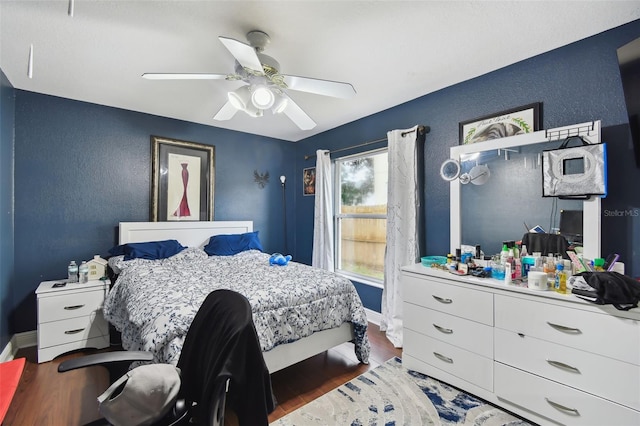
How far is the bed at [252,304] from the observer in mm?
1665

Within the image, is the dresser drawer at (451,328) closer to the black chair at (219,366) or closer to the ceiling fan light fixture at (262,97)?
the black chair at (219,366)

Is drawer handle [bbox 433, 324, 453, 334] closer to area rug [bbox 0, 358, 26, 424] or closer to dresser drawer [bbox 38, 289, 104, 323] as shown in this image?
area rug [bbox 0, 358, 26, 424]

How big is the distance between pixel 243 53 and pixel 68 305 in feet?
8.71

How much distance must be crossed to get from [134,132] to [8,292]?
6.33 ft

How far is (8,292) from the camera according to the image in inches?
102

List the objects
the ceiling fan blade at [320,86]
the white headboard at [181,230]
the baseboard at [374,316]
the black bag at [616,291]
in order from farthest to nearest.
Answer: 1. the baseboard at [374,316]
2. the white headboard at [181,230]
3. the ceiling fan blade at [320,86]
4. the black bag at [616,291]

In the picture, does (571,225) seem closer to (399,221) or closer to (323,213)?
(399,221)

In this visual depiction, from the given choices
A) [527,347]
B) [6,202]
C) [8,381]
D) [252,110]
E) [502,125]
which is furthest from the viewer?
[6,202]

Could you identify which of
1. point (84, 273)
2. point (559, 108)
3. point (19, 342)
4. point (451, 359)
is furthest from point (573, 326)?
point (19, 342)

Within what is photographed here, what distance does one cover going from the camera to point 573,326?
1.56m

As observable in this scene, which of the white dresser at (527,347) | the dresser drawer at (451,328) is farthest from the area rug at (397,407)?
the dresser drawer at (451,328)

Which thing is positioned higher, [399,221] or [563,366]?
[399,221]

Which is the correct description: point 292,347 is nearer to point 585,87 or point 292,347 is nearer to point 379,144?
point 379,144

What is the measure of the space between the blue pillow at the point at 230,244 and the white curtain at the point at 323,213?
84 centimetres
